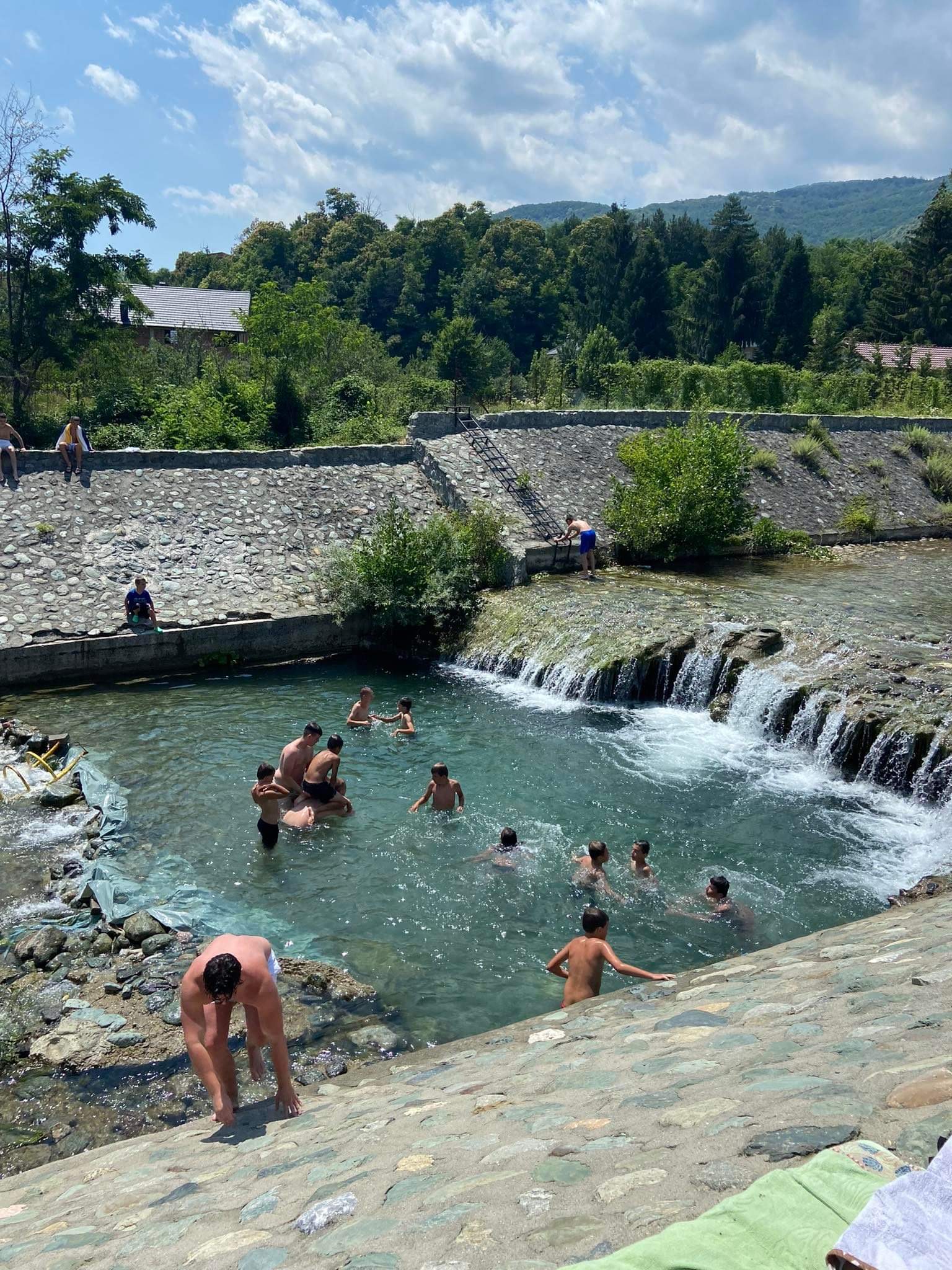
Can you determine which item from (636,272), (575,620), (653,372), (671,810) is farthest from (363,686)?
(636,272)

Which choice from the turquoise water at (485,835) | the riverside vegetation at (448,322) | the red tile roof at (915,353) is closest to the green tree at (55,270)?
the riverside vegetation at (448,322)

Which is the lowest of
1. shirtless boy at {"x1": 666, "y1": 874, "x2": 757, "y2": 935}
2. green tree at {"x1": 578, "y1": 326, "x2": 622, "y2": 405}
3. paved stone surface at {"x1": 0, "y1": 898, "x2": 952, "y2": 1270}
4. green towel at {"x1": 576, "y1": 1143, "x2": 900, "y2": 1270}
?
shirtless boy at {"x1": 666, "y1": 874, "x2": 757, "y2": 935}

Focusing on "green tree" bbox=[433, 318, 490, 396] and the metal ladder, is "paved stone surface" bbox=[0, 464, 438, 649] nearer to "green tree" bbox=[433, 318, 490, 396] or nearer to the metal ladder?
the metal ladder

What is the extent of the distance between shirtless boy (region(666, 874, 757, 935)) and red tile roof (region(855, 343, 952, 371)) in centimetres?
4255

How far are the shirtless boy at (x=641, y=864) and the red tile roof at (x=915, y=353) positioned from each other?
42273mm

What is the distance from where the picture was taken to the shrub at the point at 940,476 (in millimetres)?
27500

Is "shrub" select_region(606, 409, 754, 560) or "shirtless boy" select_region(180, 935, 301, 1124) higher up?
"shrub" select_region(606, 409, 754, 560)

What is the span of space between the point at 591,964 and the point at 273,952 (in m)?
2.26

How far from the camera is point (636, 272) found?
53.2m

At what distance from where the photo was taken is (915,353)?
161 feet

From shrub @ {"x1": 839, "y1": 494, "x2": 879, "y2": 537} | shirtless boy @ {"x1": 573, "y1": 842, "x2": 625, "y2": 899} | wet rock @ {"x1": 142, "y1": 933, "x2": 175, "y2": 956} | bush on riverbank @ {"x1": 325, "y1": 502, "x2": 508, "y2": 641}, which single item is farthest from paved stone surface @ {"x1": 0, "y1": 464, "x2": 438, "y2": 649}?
shrub @ {"x1": 839, "y1": 494, "x2": 879, "y2": 537}

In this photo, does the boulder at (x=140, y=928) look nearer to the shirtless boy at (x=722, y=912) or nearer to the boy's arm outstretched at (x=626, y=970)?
the boy's arm outstretched at (x=626, y=970)

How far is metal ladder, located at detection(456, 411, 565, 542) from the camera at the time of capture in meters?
20.5

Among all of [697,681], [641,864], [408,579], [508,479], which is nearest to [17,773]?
[641,864]
